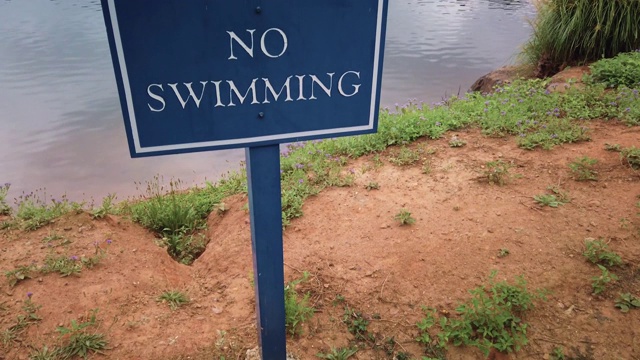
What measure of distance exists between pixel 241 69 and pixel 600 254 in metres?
2.53

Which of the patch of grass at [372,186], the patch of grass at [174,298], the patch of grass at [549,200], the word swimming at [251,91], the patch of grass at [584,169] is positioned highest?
the word swimming at [251,91]

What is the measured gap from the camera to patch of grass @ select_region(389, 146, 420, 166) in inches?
173

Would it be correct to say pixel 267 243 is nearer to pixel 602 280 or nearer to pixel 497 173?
pixel 602 280

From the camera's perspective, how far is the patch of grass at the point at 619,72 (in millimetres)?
5566

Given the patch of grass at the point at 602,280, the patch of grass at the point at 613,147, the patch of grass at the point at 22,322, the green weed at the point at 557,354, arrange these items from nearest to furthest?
the green weed at the point at 557,354 < the patch of grass at the point at 22,322 < the patch of grass at the point at 602,280 < the patch of grass at the point at 613,147

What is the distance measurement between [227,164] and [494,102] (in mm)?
3550

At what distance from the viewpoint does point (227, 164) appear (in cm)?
640

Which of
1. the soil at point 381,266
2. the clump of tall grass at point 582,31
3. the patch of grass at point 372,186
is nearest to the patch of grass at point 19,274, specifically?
the soil at point 381,266

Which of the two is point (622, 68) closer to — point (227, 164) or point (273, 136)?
point (227, 164)

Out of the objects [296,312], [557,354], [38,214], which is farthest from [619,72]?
[38,214]

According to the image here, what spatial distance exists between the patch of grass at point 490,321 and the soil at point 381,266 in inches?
2.4

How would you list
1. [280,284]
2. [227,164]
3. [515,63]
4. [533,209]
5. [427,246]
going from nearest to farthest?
1. [280,284]
2. [427,246]
3. [533,209]
4. [227,164]
5. [515,63]

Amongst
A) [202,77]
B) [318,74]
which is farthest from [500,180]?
[202,77]

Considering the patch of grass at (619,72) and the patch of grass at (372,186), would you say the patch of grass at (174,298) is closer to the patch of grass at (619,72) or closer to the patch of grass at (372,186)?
the patch of grass at (372,186)
